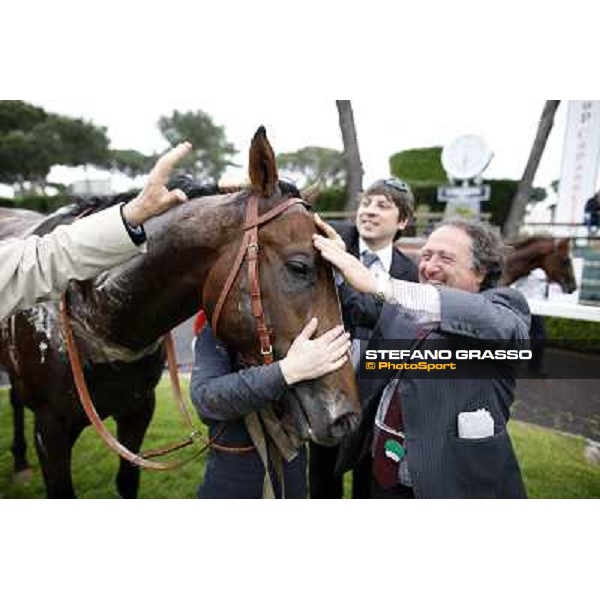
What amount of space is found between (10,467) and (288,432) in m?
2.47

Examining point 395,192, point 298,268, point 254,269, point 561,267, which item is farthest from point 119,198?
point 561,267

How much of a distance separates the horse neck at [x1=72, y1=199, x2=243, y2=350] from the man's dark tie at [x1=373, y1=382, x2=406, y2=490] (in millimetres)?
804

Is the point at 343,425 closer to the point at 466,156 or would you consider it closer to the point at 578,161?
the point at 466,156

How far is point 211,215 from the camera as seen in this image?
1484 mm

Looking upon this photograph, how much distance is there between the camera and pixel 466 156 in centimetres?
200

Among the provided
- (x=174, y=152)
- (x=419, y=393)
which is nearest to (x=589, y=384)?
(x=419, y=393)

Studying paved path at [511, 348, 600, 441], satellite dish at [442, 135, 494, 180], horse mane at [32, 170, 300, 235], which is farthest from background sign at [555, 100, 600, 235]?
horse mane at [32, 170, 300, 235]

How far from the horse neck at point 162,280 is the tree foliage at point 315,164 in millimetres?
557

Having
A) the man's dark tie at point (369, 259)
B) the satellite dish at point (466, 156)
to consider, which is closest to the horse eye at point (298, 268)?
the man's dark tie at point (369, 259)

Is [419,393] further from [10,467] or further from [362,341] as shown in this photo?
[10,467]

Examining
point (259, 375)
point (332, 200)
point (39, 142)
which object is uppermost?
point (39, 142)

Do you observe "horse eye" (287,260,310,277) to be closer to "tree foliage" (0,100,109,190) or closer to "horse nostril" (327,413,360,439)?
"horse nostril" (327,413,360,439)

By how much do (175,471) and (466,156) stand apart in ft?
8.64

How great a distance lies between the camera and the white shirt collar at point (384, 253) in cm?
201
